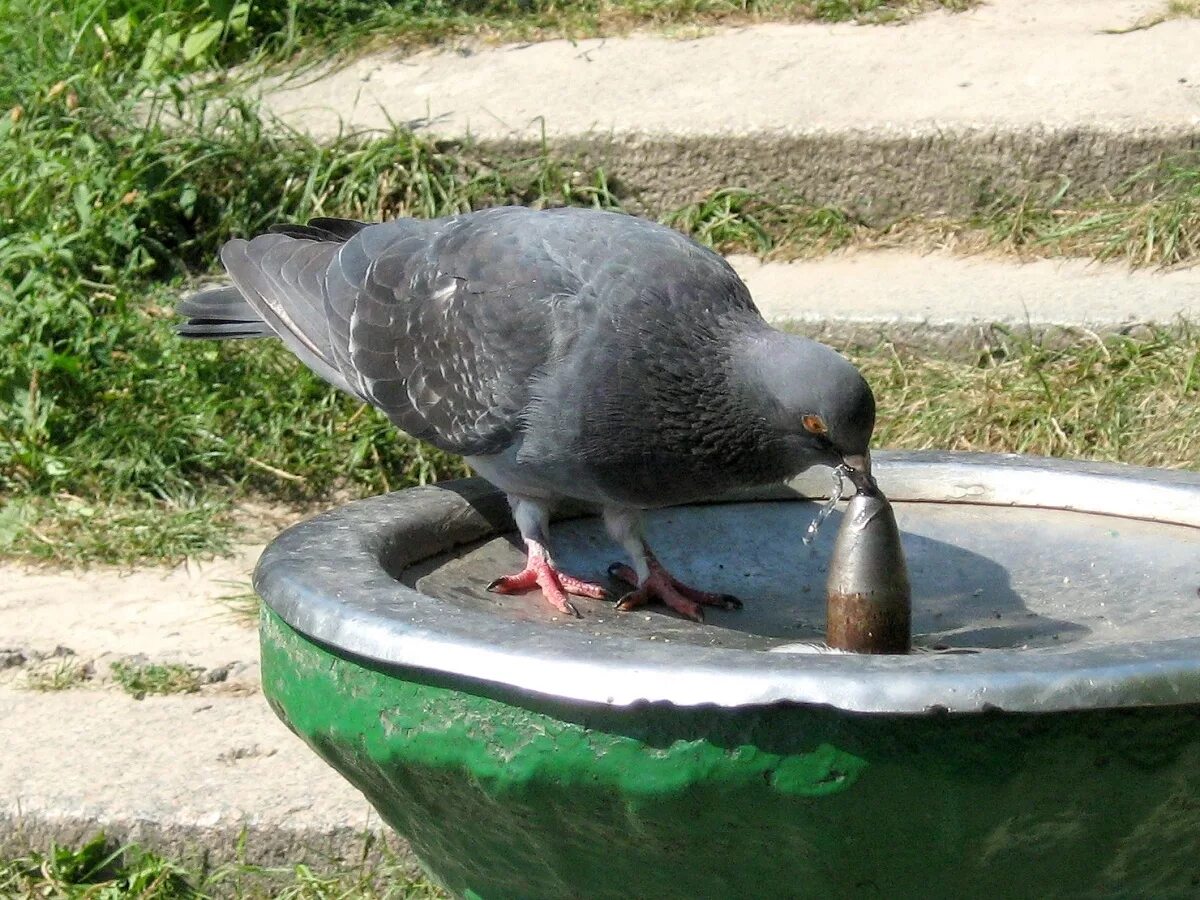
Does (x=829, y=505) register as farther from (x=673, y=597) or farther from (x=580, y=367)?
→ (x=580, y=367)

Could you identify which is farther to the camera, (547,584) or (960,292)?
(960,292)

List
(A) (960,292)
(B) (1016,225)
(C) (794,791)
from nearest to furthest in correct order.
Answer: (C) (794,791)
(A) (960,292)
(B) (1016,225)

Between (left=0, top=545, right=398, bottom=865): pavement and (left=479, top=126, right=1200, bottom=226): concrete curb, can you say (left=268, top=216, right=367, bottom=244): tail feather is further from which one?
(left=479, top=126, right=1200, bottom=226): concrete curb

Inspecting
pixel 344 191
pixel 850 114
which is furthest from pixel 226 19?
pixel 850 114

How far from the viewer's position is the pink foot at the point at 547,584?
9.21ft

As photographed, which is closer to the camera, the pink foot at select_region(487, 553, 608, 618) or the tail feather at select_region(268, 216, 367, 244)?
the pink foot at select_region(487, 553, 608, 618)

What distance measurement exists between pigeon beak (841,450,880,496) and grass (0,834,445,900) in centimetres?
112

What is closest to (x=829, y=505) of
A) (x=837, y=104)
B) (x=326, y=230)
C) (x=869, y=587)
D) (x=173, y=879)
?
(x=869, y=587)

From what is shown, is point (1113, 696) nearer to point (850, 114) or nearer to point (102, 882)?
point (102, 882)

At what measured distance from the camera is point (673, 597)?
290cm

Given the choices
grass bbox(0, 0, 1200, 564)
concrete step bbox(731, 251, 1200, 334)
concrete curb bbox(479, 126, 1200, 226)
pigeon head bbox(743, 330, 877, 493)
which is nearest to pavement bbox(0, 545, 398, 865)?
grass bbox(0, 0, 1200, 564)

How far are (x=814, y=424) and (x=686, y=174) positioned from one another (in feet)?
9.20

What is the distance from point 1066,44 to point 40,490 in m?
3.77

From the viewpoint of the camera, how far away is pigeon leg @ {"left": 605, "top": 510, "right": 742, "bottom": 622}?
290 cm
